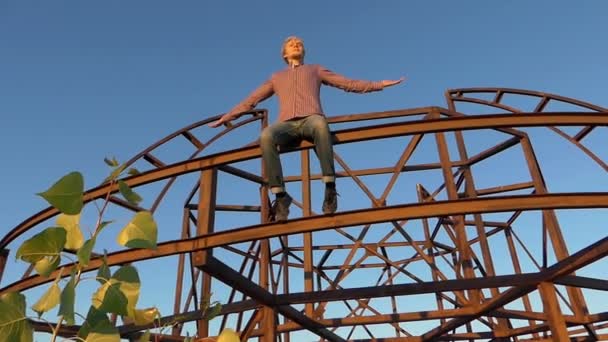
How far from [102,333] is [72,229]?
207mm

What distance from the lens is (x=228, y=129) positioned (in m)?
11.6

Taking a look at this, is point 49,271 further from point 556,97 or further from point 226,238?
point 556,97

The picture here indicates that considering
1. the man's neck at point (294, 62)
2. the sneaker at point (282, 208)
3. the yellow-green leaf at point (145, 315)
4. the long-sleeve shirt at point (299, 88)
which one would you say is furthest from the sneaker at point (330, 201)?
the yellow-green leaf at point (145, 315)

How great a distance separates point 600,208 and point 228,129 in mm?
7946

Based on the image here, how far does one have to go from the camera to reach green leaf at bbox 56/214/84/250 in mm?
880

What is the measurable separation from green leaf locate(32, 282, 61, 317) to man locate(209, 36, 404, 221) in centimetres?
498

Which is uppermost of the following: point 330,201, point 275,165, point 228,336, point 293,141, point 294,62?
point 294,62

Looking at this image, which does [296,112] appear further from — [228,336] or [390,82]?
[228,336]

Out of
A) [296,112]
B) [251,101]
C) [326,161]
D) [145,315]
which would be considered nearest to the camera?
[145,315]

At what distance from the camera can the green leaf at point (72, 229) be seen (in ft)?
2.89

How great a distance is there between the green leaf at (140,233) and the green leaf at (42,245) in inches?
4.8

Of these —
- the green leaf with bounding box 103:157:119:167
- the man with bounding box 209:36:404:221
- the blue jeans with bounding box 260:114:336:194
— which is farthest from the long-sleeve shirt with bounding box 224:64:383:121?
the green leaf with bounding box 103:157:119:167

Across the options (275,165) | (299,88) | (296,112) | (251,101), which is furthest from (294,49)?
(275,165)

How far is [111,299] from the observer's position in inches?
31.3
